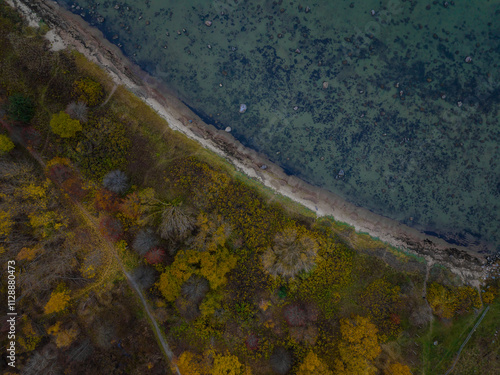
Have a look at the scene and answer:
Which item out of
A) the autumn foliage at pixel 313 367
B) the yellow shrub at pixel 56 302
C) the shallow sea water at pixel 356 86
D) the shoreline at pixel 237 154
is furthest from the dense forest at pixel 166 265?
the shallow sea water at pixel 356 86

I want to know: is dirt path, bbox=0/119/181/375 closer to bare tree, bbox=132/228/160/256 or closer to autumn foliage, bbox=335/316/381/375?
bare tree, bbox=132/228/160/256

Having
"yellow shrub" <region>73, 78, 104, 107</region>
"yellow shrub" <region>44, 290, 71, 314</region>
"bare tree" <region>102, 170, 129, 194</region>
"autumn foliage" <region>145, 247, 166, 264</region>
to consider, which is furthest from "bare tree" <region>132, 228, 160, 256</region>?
"yellow shrub" <region>73, 78, 104, 107</region>

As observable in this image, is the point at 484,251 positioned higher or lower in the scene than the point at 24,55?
lower

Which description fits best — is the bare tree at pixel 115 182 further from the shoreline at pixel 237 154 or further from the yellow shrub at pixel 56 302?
the yellow shrub at pixel 56 302

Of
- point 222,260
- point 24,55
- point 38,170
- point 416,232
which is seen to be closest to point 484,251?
point 416,232

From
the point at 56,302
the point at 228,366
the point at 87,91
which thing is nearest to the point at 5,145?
the point at 87,91

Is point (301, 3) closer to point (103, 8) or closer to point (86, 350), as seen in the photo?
point (103, 8)
